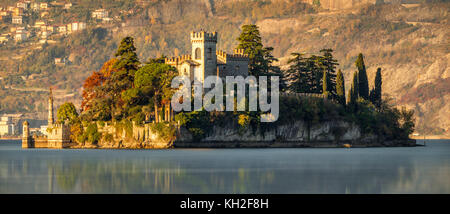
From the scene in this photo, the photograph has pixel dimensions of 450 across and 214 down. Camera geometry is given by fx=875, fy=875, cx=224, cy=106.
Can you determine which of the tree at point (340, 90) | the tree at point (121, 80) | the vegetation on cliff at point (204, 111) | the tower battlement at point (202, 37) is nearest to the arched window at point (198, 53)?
the tower battlement at point (202, 37)

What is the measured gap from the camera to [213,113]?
110 metres

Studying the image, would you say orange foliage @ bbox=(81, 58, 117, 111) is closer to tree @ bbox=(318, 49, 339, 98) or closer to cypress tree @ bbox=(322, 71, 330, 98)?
cypress tree @ bbox=(322, 71, 330, 98)

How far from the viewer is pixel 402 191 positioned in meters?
54.0

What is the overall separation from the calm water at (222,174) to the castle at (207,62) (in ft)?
75.0

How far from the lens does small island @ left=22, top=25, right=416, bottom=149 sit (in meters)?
109

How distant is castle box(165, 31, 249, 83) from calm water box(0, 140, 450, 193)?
22.9m

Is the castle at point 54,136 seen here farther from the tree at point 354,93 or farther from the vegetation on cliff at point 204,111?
the tree at point 354,93

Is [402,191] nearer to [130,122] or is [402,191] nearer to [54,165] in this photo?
[54,165]

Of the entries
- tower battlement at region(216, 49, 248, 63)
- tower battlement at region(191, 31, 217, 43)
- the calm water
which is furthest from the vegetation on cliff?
the calm water

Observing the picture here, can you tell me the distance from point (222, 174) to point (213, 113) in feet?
140

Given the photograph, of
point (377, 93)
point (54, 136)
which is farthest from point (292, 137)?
point (54, 136)

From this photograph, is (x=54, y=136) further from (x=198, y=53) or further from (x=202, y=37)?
(x=202, y=37)

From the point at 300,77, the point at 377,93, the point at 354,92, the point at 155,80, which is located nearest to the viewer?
the point at 155,80

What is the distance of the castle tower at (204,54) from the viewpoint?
372 feet
